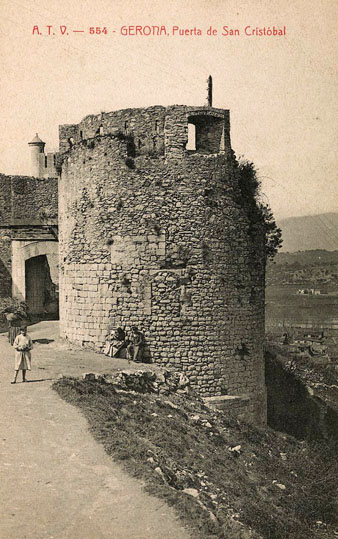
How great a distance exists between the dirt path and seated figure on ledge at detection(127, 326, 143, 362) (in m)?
3.45

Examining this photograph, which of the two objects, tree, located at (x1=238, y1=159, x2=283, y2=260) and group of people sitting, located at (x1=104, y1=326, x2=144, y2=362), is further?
tree, located at (x1=238, y1=159, x2=283, y2=260)

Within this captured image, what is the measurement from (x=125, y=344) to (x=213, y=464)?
15.3 ft

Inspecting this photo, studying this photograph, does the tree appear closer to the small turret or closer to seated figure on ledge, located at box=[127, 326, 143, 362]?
seated figure on ledge, located at box=[127, 326, 143, 362]

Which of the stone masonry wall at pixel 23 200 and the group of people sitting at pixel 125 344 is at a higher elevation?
the stone masonry wall at pixel 23 200

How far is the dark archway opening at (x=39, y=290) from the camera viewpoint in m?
21.5

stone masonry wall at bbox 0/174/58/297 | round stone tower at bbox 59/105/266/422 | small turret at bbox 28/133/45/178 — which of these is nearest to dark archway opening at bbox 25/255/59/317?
stone masonry wall at bbox 0/174/58/297

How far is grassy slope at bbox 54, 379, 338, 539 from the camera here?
6.55m

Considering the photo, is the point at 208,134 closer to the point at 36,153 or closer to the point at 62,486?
the point at 62,486

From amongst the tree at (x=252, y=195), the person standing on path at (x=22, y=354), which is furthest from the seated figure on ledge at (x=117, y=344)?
the tree at (x=252, y=195)

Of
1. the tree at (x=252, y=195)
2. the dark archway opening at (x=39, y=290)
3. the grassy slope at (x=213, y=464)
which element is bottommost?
the grassy slope at (x=213, y=464)

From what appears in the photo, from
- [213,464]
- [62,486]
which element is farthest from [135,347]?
[62,486]

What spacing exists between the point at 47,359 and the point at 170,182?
5334 mm

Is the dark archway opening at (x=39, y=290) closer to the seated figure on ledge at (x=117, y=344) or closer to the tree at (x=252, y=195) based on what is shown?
the seated figure on ledge at (x=117, y=344)

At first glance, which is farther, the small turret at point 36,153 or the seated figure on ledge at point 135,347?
the small turret at point 36,153
